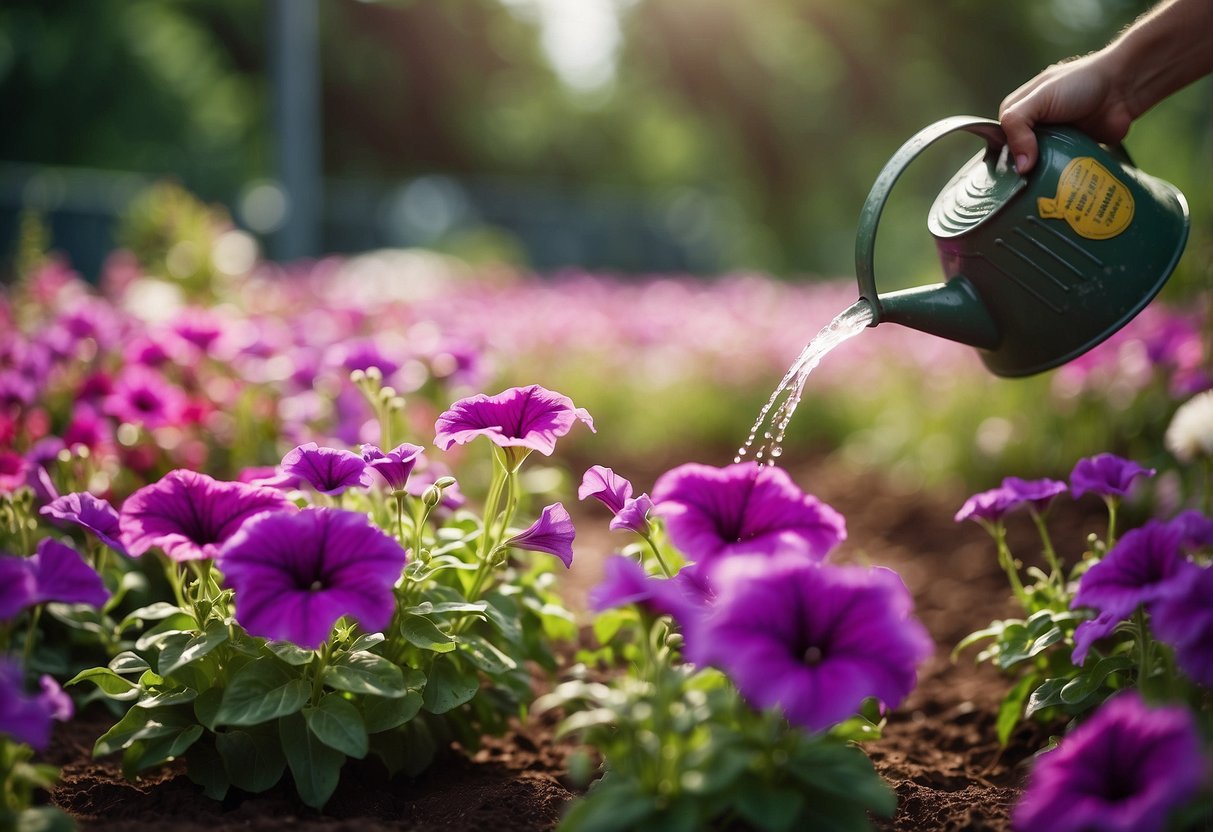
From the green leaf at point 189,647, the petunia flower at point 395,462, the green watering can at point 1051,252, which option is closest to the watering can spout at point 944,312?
the green watering can at point 1051,252

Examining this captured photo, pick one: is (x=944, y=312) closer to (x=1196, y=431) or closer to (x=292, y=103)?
(x=1196, y=431)

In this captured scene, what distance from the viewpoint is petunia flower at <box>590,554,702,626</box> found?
1.13 metres

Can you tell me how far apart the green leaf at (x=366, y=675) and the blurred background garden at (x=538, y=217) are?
0.93 m

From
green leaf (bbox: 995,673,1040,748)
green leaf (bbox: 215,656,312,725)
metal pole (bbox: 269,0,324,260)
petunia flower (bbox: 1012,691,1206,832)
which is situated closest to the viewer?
petunia flower (bbox: 1012,691,1206,832)

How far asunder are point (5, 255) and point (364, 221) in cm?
671

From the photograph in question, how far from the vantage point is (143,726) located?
153 cm

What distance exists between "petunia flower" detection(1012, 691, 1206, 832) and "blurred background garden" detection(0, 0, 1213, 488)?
1595 mm

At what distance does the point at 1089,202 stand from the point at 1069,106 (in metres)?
0.17

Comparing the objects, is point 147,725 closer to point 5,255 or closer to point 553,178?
point 5,255

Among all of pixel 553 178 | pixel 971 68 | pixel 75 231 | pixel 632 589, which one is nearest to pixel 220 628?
pixel 632 589

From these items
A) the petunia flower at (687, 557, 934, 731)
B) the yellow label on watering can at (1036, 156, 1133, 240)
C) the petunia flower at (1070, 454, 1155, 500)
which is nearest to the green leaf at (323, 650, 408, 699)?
the petunia flower at (687, 557, 934, 731)

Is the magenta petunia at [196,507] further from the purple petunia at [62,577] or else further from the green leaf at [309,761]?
the green leaf at [309,761]

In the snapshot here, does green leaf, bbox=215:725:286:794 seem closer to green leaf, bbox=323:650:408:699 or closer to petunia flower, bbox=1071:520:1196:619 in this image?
green leaf, bbox=323:650:408:699

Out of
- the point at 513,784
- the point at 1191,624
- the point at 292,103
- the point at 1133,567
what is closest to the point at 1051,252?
the point at 1133,567
